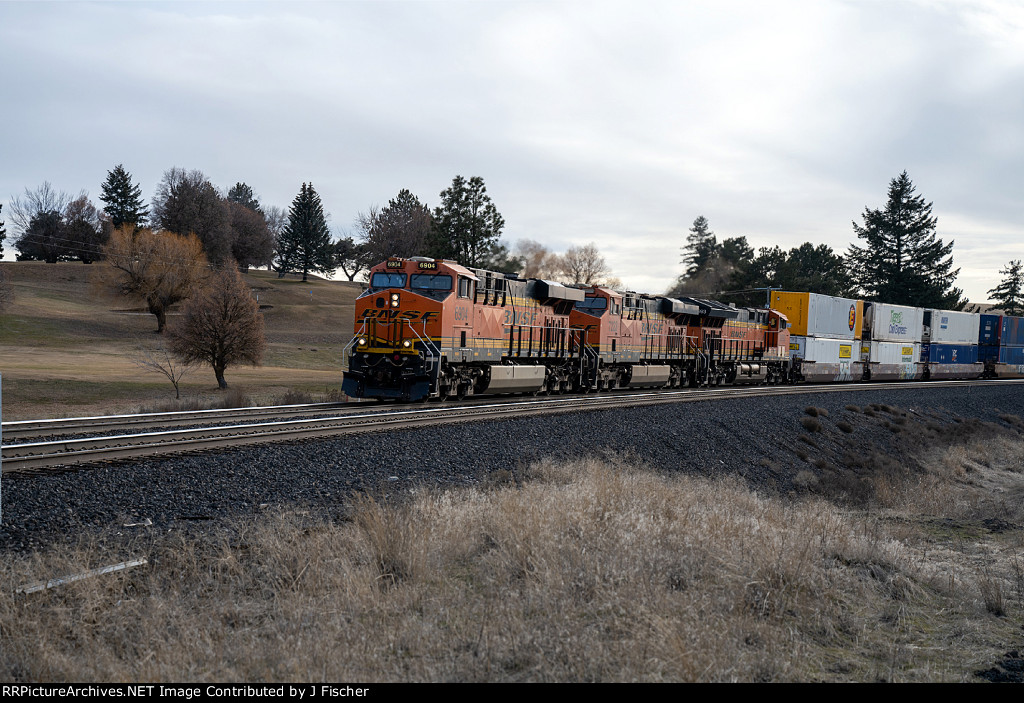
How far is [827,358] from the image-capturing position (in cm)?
4150

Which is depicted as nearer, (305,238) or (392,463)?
(392,463)

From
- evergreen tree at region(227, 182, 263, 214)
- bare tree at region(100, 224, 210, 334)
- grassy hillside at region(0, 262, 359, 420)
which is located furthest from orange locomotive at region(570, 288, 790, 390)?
evergreen tree at region(227, 182, 263, 214)

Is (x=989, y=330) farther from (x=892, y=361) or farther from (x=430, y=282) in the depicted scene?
(x=430, y=282)

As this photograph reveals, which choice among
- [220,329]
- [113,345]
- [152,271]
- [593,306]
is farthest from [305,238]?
[593,306]

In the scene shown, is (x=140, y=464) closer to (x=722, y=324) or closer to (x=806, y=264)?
(x=722, y=324)

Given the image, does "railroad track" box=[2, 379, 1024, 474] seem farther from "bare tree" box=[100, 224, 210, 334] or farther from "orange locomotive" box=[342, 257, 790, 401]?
"bare tree" box=[100, 224, 210, 334]

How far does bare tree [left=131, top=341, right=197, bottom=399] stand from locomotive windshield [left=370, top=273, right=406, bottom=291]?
14.4 m

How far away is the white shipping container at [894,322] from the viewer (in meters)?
44.2

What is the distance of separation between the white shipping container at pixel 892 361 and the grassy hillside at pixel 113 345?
2922cm

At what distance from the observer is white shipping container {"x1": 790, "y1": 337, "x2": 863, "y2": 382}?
4012 cm

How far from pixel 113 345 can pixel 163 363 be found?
18325 mm

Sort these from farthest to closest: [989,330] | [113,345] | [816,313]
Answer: [113,345] → [989,330] → [816,313]

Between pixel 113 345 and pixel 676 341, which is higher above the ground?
pixel 676 341

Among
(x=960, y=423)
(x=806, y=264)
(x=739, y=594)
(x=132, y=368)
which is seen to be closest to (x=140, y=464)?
(x=739, y=594)
